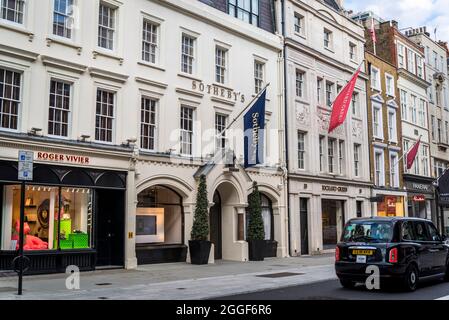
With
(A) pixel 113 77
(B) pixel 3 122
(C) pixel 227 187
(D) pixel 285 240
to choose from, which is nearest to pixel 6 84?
(B) pixel 3 122

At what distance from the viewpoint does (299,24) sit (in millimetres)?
28922

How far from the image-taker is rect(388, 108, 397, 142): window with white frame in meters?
36.4

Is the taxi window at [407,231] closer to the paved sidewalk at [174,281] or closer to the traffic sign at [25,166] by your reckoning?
the paved sidewalk at [174,281]

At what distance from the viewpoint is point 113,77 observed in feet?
61.0

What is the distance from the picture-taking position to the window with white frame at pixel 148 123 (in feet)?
64.8

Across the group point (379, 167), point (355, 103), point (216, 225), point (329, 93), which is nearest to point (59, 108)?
point (216, 225)

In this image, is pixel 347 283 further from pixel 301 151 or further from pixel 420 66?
pixel 420 66

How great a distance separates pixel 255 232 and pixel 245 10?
1109cm

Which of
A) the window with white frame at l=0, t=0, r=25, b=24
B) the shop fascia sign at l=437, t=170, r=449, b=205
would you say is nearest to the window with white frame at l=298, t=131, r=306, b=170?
the window with white frame at l=0, t=0, r=25, b=24

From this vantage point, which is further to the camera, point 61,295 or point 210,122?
point 210,122

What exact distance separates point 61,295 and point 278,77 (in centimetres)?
1753

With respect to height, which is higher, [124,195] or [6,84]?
[6,84]

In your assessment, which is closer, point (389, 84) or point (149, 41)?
point (149, 41)
